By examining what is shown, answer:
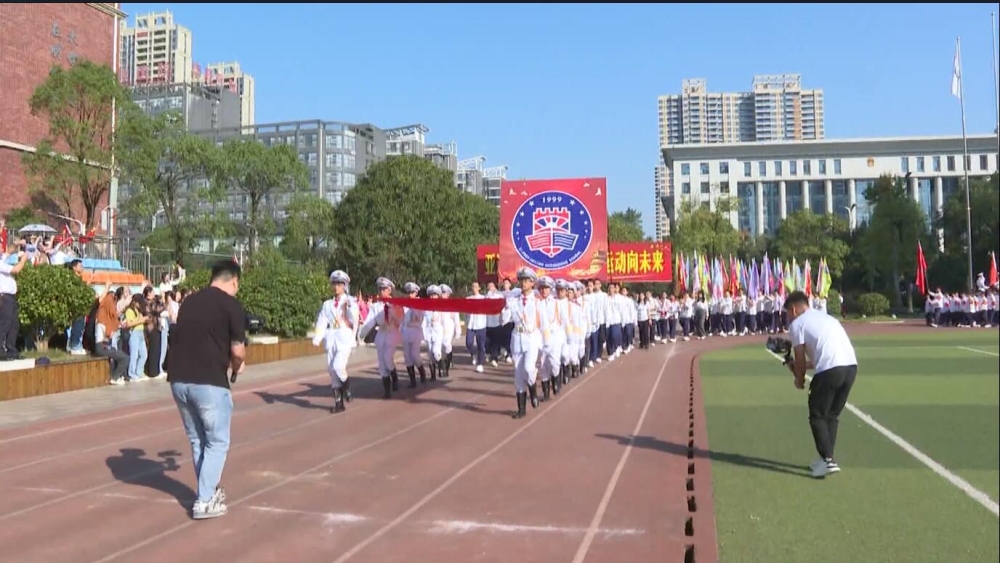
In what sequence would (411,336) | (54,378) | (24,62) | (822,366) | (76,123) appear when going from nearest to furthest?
(822,366), (54,378), (411,336), (76,123), (24,62)

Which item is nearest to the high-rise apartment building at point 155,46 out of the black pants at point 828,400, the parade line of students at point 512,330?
the parade line of students at point 512,330

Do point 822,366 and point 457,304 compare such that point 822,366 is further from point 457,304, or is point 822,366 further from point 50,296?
point 50,296

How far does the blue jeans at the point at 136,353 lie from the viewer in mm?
15820

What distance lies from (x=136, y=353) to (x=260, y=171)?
29894 mm

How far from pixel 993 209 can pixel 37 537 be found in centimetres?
645

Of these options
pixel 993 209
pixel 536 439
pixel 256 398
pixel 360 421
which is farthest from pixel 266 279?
pixel 993 209

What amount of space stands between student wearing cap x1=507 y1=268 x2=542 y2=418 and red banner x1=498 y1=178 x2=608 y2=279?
552 cm

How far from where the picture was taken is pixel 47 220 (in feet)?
118

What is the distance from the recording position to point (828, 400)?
7.34 metres

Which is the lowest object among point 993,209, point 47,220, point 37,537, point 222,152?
point 37,537

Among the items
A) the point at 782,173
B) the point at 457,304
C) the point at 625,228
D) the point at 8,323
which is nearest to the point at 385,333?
the point at 457,304

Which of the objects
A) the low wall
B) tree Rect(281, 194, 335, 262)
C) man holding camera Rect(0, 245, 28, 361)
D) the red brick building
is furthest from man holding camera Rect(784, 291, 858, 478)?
tree Rect(281, 194, 335, 262)

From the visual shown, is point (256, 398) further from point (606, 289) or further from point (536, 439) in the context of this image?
Result: point (606, 289)

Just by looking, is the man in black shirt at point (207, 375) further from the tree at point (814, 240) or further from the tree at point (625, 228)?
the tree at point (814, 240)
